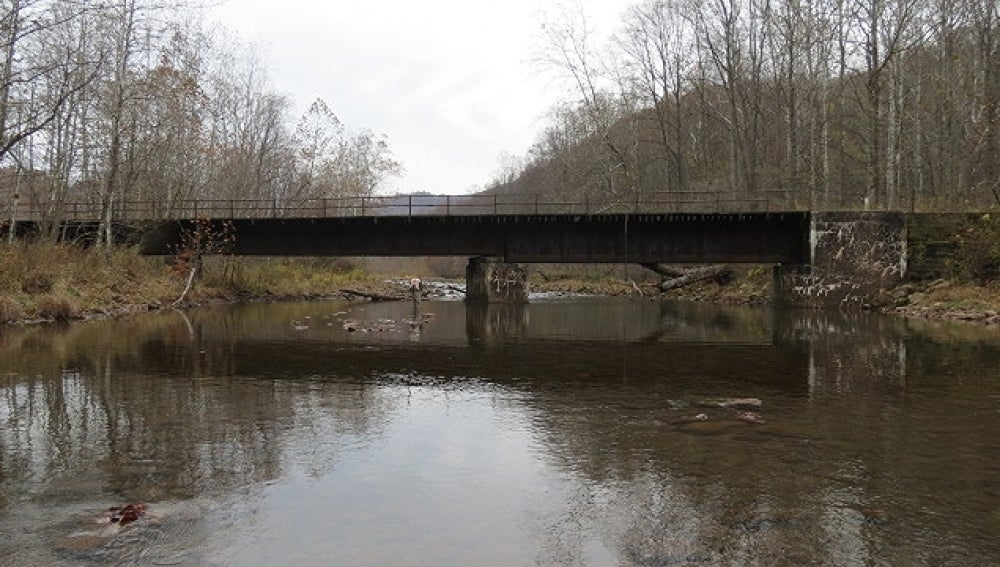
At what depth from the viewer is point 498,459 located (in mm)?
7547

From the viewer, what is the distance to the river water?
16.8ft

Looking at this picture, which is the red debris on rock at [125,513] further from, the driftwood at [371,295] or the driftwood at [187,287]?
the driftwood at [371,295]

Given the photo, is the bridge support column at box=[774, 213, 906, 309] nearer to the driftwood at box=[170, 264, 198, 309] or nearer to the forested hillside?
the forested hillside

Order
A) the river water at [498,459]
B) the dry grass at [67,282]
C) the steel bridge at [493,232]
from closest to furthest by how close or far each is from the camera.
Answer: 1. the river water at [498,459]
2. the dry grass at [67,282]
3. the steel bridge at [493,232]

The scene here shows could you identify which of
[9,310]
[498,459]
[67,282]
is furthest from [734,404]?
[67,282]

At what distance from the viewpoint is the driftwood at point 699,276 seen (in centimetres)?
4503

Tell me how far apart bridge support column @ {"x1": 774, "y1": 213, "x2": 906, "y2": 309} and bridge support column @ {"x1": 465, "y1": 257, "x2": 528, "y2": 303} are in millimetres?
14214

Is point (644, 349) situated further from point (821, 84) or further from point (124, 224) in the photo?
point (124, 224)

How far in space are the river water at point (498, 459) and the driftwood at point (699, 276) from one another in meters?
29.6

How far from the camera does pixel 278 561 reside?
4.81 metres

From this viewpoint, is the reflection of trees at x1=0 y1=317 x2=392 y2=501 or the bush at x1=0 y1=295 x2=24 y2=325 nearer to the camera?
the reflection of trees at x1=0 y1=317 x2=392 y2=501

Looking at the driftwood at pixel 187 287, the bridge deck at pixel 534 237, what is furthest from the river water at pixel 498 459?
the bridge deck at pixel 534 237

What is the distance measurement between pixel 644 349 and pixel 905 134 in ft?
106

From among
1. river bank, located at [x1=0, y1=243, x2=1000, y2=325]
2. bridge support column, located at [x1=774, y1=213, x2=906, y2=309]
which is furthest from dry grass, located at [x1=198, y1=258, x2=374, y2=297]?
bridge support column, located at [x1=774, y1=213, x2=906, y2=309]
